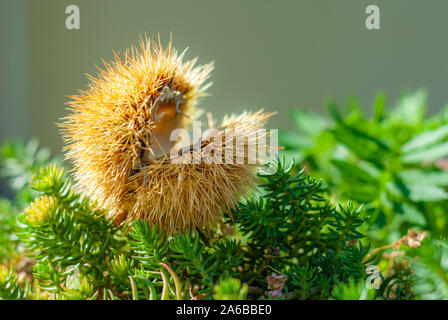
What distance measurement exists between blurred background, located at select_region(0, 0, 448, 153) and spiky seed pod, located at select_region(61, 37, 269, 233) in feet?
0.13

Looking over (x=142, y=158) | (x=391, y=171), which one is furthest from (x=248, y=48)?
(x=142, y=158)

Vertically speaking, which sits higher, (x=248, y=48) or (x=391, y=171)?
(x=248, y=48)

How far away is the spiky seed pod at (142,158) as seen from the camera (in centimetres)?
28

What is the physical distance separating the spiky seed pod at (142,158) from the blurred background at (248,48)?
39 mm

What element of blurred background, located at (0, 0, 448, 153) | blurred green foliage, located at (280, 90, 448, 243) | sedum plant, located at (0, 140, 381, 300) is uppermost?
blurred background, located at (0, 0, 448, 153)

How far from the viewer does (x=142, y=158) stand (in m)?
0.29

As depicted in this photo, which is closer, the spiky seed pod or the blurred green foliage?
the spiky seed pod

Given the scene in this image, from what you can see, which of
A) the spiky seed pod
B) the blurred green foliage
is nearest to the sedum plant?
the spiky seed pod

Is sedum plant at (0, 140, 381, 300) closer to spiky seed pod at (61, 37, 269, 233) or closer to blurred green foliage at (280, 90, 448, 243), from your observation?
spiky seed pod at (61, 37, 269, 233)

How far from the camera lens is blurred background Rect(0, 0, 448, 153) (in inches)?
18.6

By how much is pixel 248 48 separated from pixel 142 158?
0.54 m

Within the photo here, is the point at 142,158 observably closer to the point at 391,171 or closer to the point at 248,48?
the point at 391,171

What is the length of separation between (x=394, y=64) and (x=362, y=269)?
0.96 meters
